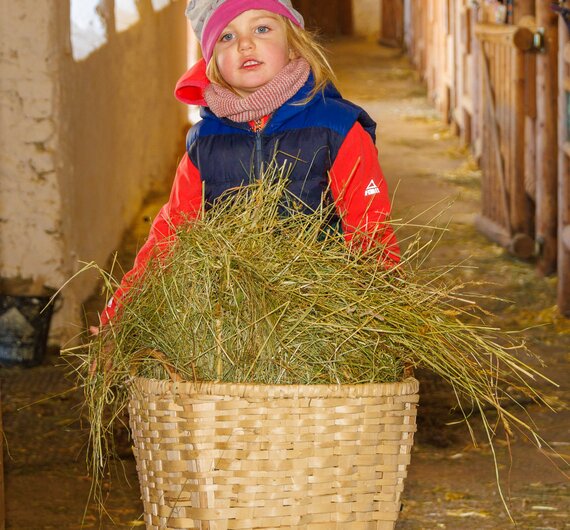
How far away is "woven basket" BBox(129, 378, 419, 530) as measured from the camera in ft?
6.44

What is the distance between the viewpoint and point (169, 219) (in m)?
2.33

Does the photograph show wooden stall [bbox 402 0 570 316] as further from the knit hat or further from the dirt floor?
the knit hat

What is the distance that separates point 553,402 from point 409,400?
254 centimetres

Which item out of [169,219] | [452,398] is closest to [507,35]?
[452,398]

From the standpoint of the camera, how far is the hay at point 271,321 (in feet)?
6.79

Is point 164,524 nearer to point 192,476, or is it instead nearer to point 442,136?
point 192,476

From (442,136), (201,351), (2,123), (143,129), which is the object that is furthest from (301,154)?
(442,136)

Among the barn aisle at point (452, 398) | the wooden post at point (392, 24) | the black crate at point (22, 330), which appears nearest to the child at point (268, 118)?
the barn aisle at point (452, 398)

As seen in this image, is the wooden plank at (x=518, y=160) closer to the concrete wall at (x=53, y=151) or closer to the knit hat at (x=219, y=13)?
the concrete wall at (x=53, y=151)

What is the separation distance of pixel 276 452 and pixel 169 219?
0.57m

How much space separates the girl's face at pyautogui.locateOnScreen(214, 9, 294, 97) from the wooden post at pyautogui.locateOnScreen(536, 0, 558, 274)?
342 cm

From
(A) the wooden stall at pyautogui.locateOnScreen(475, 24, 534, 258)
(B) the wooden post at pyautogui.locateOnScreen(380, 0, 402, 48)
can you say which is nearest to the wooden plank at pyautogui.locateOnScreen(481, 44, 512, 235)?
(A) the wooden stall at pyautogui.locateOnScreen(475, 24, 534, 258)

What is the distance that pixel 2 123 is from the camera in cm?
494

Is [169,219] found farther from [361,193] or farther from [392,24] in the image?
[392,24]
